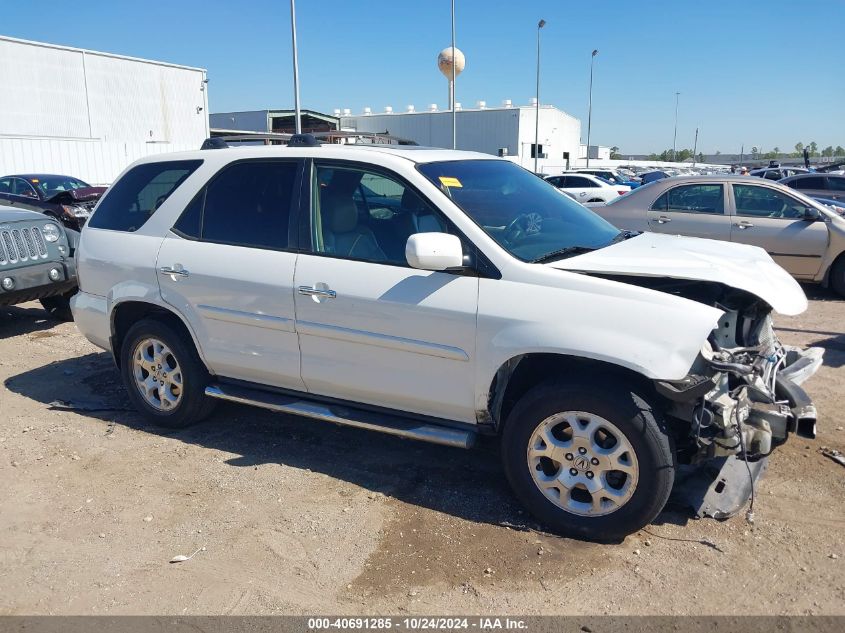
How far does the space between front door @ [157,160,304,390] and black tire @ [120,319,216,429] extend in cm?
18

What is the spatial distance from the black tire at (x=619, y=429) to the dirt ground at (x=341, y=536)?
116 mm

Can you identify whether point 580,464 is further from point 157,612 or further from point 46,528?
point 46,528

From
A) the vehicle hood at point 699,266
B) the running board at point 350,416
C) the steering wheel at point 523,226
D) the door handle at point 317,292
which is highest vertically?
the steering wheel at point 523,226

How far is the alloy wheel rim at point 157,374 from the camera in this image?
194 inches

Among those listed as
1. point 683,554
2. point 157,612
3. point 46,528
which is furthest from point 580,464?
point 46,528

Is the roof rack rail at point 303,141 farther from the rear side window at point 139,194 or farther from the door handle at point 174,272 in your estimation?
the door handle at point 174,272

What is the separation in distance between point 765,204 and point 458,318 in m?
7.62

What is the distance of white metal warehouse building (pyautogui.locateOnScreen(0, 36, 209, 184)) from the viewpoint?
27250mm

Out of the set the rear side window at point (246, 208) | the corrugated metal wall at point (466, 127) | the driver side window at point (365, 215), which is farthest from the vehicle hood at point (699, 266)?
the corrugated metal wall at point (466, 127)

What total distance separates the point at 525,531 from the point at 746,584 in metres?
1.05

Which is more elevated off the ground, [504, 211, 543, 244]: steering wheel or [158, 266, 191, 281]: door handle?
[504, 211, 543, 244]: steering wheel

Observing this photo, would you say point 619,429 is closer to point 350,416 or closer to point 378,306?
point 378,306

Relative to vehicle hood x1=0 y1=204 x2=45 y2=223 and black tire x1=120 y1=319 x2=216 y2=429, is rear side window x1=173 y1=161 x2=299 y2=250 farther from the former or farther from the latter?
vehicle hood x1=0 y1=204 x2=45 y2=223

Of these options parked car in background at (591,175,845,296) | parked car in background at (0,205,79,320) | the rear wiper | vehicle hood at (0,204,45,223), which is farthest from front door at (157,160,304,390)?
parked car in background at (591,175,845,296)
